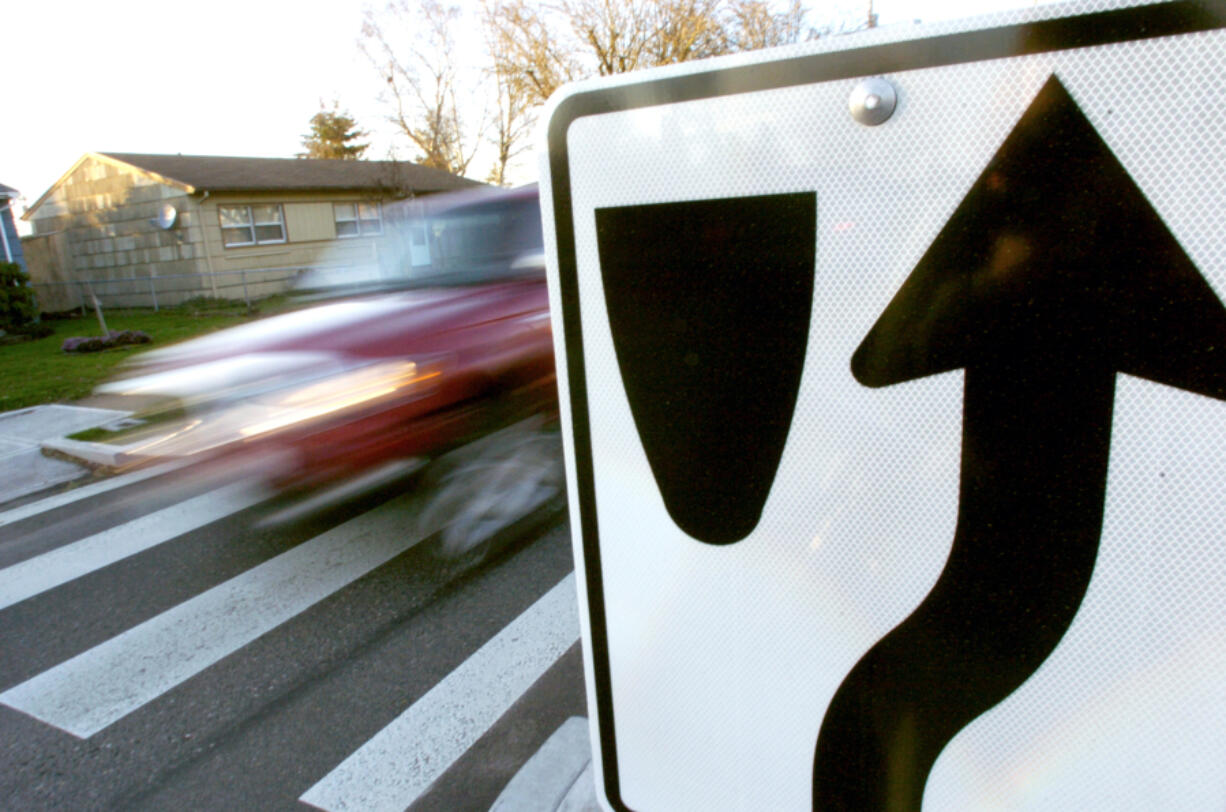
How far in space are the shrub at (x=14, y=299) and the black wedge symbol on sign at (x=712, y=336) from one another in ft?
72.5

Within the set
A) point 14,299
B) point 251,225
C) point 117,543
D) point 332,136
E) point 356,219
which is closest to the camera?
point 117,543

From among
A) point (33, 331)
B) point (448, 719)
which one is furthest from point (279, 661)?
point (33, 331)

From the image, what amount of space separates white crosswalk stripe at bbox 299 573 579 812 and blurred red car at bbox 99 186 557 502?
1194 millimetres

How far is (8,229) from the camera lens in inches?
930

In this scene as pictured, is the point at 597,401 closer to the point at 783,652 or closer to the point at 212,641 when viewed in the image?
the point at 783,652

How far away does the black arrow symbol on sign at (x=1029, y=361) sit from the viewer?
579mm

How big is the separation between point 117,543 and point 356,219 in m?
24.4

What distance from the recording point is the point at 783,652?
2.68 feet

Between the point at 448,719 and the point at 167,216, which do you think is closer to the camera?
the point at 448,719

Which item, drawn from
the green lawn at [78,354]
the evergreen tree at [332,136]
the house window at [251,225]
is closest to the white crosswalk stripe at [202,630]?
the green lawn at [78,354]

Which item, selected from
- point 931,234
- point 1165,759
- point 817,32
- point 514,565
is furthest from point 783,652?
point 817,32

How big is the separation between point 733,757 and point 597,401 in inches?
17.9

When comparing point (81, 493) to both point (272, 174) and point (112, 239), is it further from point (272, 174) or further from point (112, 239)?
point (112, 239)

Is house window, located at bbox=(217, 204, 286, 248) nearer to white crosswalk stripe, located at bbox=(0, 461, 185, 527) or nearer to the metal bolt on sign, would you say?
white crosswalk stripe, located at bbox=(0, 461, 185, 527)
